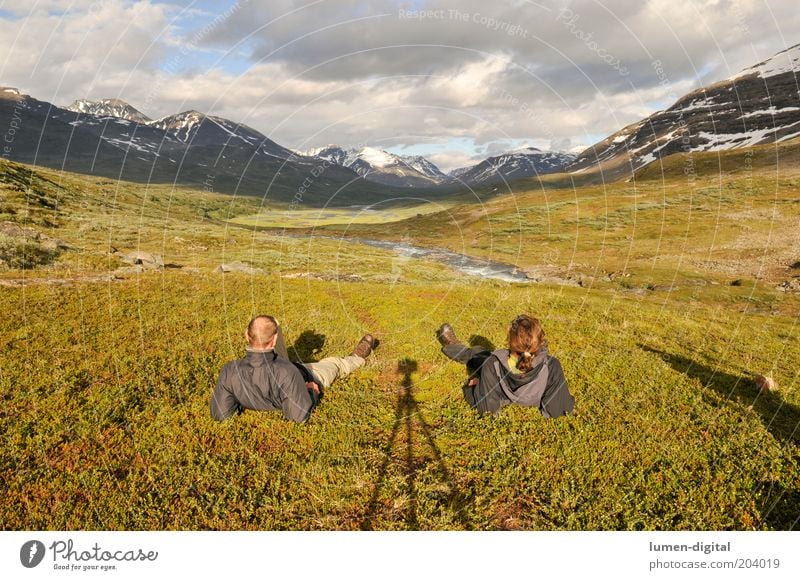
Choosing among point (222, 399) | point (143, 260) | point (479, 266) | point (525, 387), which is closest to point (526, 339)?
point (525, 387)

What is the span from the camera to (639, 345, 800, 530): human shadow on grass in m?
7.49

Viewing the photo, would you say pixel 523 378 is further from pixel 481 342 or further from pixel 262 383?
pixel 481 342

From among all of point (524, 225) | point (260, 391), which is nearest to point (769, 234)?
point (524, 225)

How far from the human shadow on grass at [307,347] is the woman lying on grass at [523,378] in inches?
274

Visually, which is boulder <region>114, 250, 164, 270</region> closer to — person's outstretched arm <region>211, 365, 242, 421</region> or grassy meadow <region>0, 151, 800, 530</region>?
grassy meadow <region>0, 151, 800, 530</region>

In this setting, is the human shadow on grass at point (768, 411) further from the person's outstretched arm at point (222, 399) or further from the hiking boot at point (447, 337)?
the person's outstretched arm at point (222, 399)

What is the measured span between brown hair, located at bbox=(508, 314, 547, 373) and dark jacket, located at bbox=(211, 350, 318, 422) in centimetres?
529

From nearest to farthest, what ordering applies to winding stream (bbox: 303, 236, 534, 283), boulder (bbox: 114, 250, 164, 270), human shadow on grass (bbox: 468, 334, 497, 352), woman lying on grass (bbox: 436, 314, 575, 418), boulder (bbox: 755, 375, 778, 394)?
1. woman lying on grass (bbox: 436, 314, 575, 418)
2. boulder (bbox: 755, 375, 778, 394)
3. human shadow on grass (bbox: 468, 334, 497, 352)
4. boulder (bbox: 114, 250, 164, 270)
5. winding stream (bbox: 303, 236, 534, 283)

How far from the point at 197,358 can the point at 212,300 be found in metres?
8.86

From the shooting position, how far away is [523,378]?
9.90m

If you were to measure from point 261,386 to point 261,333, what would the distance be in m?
1.52

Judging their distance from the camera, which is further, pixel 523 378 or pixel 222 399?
pixel 523 378

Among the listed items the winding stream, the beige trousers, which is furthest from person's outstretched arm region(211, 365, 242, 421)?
the winding stream
